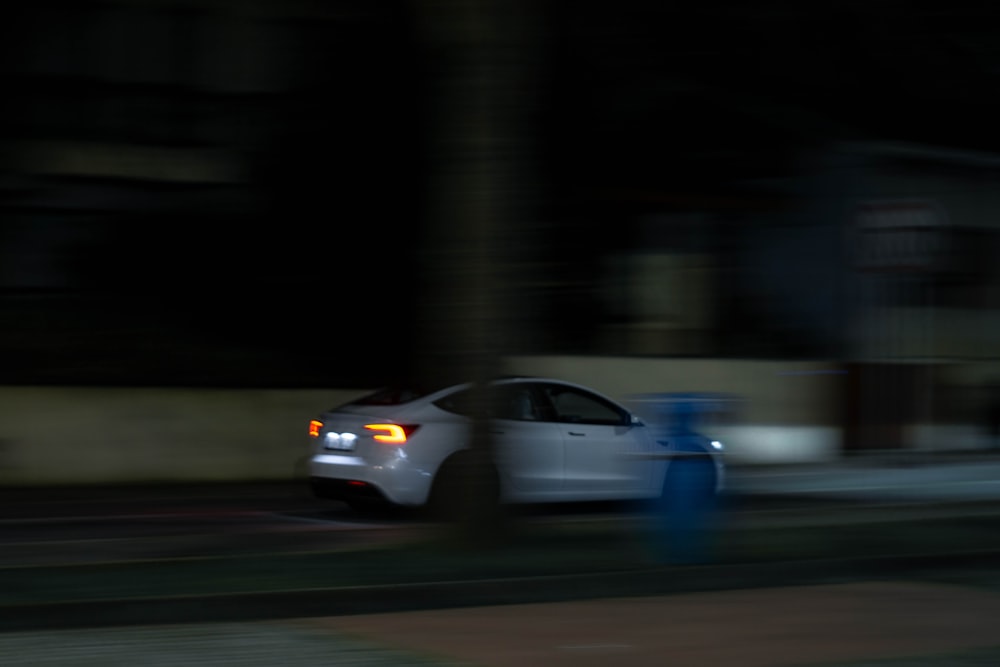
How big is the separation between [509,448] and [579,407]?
76.3 inches

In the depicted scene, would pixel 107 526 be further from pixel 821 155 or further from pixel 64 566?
pixel 821 155

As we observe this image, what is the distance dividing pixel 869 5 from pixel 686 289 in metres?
9.18

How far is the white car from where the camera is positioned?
1320 centimetres

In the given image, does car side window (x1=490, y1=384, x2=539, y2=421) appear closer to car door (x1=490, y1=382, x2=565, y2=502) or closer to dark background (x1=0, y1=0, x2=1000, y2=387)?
car door (x1=490, y1=382, x2=565, y2=502)

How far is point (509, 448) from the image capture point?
13391mm

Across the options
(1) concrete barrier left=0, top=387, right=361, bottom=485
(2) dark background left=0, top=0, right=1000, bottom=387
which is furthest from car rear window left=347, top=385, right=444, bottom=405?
(2) dark background left=0, top=0, right=1000, bottom=387

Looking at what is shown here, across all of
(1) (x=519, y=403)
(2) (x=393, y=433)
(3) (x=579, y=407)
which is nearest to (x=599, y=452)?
(1) (x=519, y=403)

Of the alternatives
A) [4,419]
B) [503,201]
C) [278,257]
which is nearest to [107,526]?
[4,419]

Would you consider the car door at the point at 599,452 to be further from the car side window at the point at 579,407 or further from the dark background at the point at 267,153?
the dark background at the point at 267,153

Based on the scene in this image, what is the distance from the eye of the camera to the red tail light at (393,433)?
13211 mm

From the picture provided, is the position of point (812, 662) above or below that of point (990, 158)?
below

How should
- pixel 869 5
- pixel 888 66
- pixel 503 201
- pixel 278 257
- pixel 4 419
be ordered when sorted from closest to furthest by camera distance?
pixel 503 201
pixel 869 5
pixel 888 66
pixel 4 419
pixel 278 257

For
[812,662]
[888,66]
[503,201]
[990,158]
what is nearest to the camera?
[812,662]

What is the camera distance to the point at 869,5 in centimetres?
1359
